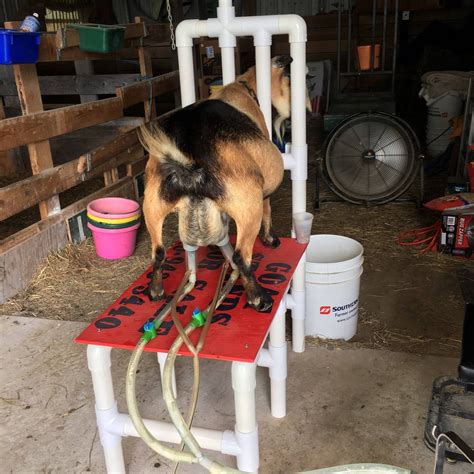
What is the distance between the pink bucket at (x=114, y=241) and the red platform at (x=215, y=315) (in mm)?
1661

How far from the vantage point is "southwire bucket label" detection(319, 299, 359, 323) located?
299 cm

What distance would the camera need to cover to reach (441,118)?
644 centimetres

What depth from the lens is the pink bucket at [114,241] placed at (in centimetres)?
419

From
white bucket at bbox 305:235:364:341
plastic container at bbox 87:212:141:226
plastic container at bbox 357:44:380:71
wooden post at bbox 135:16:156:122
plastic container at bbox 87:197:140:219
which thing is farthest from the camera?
plastic container at bbox 357:44:380:71

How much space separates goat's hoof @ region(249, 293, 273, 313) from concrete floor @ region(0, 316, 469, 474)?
2.33 ft

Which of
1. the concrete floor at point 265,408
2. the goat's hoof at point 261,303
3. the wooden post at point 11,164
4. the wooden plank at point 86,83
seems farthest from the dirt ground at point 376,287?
the wooden post at point 11,164

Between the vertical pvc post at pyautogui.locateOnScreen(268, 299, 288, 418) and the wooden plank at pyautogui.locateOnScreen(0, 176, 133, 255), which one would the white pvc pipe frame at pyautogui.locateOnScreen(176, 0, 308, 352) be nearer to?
the vertical pvc post at pyautogui.locateOnScreen(268, 299, 288, 418)

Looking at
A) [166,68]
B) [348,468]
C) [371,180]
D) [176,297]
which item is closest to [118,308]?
[176,297]

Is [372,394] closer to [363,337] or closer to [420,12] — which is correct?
[363,337]

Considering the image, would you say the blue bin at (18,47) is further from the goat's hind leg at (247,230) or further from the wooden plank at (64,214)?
the goat's hind leg at (247,230)

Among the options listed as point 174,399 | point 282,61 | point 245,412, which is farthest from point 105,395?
point 282,61

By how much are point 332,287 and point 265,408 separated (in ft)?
2.56

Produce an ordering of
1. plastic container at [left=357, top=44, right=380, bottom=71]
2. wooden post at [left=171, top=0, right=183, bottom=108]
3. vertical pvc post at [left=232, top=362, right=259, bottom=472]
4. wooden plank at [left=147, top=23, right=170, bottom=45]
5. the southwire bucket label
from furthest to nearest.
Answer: wooden post at [left=171, top=0, right=183, bottom=108] < plastic container at [left=357, top=44, right=380, bottom=71] < wooden plank at [left=147, top=23, right=170, bottom=45] < the southwire bucket label < vertical pvc post at [left=232, top=362, right=259, bottom=472]

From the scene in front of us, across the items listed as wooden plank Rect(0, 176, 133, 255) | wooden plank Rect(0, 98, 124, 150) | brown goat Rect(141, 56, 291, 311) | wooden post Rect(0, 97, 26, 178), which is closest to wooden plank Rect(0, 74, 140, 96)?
wooden post Rect(0, 97, 26, 178)
